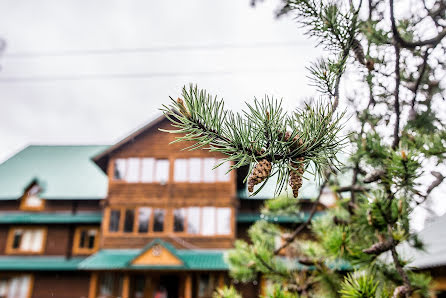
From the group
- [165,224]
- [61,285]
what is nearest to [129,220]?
[165,224]

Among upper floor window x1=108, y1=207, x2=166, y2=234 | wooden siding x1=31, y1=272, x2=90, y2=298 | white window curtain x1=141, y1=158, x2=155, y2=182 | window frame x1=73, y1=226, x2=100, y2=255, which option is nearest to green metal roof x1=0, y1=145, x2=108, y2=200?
window frame x1=73, y1=226, x2=100, y2=255

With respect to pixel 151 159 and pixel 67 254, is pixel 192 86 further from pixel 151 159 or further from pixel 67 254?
pixel 67 254

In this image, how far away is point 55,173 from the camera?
17.4 metres

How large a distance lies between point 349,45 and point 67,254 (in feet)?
53.8

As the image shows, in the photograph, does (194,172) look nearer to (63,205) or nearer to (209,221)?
(209,221)

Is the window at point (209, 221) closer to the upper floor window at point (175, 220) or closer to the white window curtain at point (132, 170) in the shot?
the upper floor window at point (175, 220)

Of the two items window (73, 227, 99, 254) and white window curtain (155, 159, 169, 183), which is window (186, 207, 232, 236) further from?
window (73, 227, 99, 254)

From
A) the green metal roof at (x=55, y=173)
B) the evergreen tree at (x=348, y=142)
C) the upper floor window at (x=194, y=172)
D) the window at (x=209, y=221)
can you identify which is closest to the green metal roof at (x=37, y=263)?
the green metal roof at (x=55, y=173)

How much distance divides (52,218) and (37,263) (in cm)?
185

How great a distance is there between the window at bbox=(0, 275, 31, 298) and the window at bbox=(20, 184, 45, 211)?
2889 millimetres

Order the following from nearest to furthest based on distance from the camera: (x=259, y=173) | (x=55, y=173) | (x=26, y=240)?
(x=259, y=173), (x=26, y=240), (x=55, y=173)

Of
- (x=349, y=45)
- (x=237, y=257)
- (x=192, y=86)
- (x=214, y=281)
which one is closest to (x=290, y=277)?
(x=237, y=257)

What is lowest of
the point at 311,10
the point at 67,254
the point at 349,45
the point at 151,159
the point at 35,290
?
the point at 35,290

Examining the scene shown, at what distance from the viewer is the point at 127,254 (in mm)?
13555
